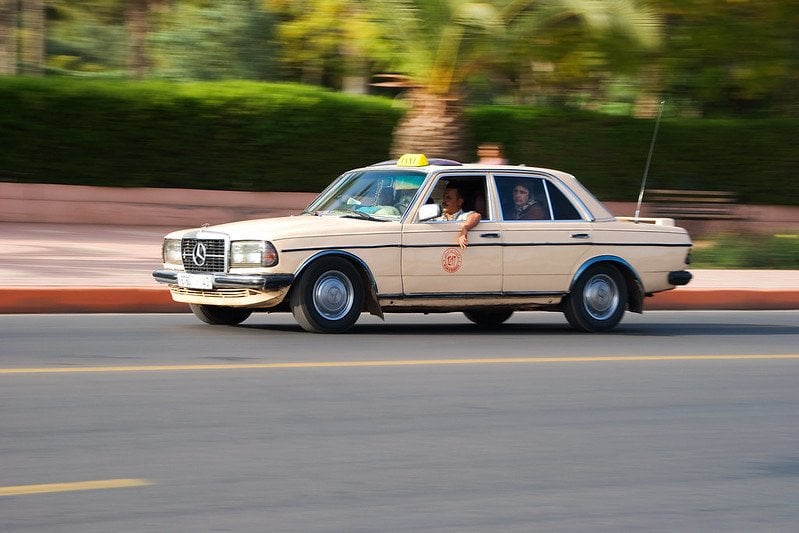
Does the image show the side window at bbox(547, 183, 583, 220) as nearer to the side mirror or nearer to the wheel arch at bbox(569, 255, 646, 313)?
the wheel arch at bbox(569, 255, 646, 313)

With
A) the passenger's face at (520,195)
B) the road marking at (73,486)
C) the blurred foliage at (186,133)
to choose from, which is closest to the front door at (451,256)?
the passenger's face at (520,195)

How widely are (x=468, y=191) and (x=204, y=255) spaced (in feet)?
8.08

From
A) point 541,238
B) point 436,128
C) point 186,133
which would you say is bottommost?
point 541,238

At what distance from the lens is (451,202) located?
12219 mm

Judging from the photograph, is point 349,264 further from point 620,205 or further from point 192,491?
point 620,205

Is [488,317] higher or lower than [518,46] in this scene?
lower

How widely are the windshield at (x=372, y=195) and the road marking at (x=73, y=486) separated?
6.24m

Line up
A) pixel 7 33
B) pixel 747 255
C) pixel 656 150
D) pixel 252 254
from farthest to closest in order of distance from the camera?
pixel 7 33 < pixel 656 150 < pixel 747 255 < pixel 252 254

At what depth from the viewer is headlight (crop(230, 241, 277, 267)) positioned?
1117 cm

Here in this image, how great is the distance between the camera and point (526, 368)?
1002 centimetres

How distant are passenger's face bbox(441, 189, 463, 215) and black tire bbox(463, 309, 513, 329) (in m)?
1.48

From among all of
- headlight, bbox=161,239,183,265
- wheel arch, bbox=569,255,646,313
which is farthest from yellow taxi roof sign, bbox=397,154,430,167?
headlight, bbox=161,239,183,265

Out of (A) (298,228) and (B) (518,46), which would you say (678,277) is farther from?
(B) (518,46)

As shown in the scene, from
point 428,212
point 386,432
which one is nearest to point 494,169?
point 428,212
